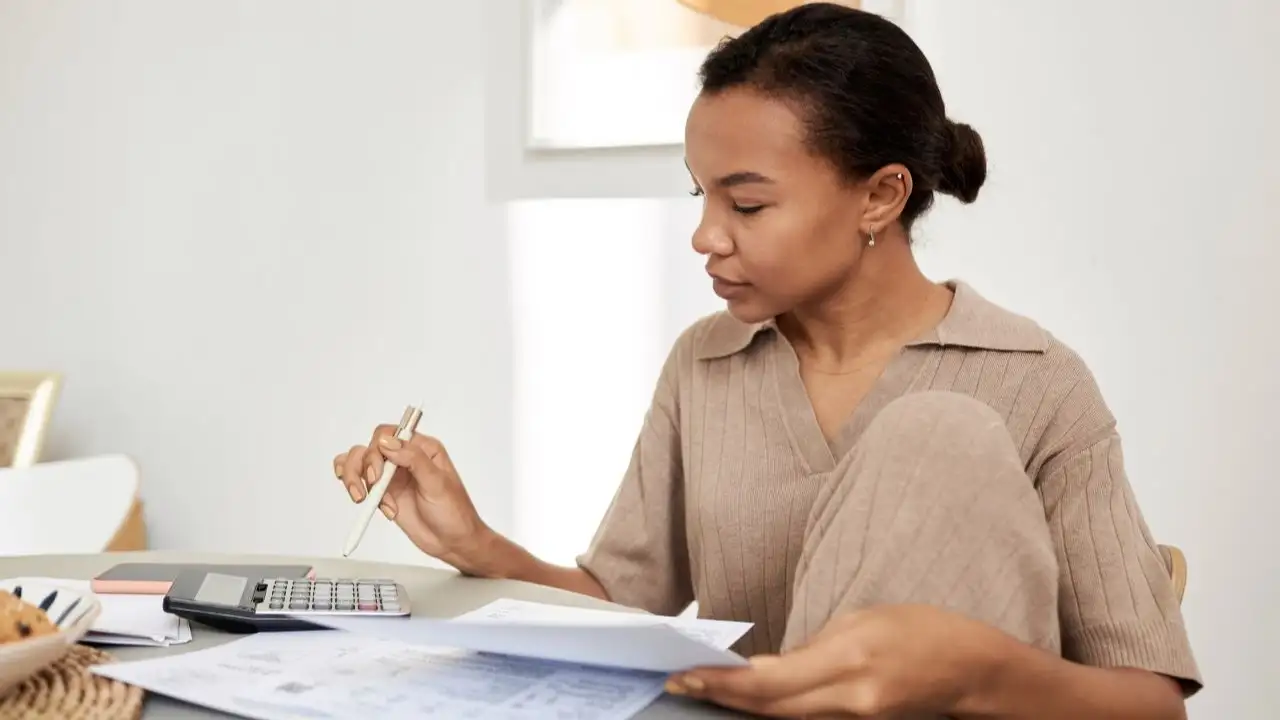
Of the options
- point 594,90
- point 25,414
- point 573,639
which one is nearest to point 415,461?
point 573,639

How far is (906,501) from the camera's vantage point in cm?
64

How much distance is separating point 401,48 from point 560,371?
65 centimetres

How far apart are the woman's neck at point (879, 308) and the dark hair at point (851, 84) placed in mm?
75

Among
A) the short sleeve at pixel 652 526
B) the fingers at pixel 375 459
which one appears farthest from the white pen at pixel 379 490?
the short sleeve at pixel 652 526

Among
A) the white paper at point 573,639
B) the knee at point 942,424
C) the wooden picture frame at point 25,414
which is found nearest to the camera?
the white paper at point 573,639

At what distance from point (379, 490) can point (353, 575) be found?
0.27 feet

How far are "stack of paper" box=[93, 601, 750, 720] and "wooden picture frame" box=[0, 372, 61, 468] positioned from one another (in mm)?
1457

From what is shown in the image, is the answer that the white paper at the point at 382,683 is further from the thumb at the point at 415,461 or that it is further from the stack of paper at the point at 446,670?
the thumb at the point at 415,461

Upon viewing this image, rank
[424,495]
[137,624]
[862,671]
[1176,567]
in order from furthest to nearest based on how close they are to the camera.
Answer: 1. [424,495]
2. [1176,567]
3. [137,624]
4. [862,671]

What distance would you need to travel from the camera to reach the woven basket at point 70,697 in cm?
60

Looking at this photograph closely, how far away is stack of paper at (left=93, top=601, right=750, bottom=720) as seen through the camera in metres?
0.59

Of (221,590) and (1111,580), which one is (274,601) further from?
(1111,580)

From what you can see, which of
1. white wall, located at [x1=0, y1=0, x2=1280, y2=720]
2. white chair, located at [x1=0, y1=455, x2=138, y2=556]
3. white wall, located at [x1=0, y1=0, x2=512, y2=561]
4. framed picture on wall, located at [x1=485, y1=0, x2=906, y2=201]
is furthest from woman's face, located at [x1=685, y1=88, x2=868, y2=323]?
A: white chair, located at [x1=0, y1=455, x2=138, y2=556]

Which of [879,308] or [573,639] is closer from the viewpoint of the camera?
[573,639]
